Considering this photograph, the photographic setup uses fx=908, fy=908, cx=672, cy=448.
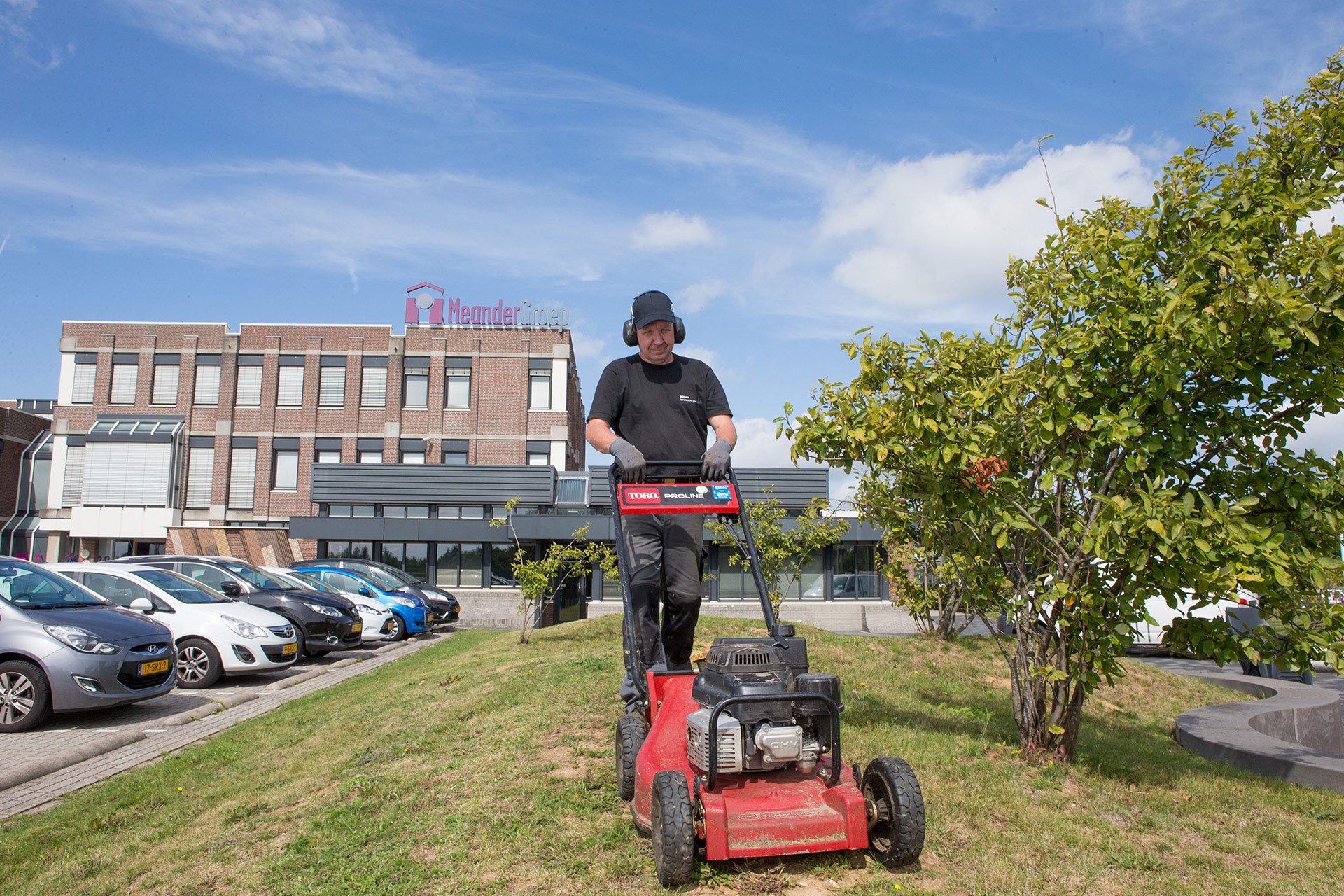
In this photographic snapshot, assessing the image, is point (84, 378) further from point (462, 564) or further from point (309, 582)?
point (309, 582)

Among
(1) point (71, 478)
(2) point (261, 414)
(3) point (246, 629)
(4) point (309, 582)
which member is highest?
(2) point (261, 414)

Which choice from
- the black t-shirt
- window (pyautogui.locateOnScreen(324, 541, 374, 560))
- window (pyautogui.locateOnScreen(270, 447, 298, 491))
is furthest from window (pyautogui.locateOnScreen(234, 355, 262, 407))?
the black t-shirt

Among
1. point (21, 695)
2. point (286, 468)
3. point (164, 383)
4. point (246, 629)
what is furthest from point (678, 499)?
point (164, 383)

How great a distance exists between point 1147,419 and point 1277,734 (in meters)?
5.10

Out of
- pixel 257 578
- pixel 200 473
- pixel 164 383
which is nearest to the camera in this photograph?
pixel 257 578

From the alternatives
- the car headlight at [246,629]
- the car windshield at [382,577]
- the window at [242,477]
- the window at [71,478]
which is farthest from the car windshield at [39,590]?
the window at [71,478]

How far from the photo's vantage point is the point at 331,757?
681cm

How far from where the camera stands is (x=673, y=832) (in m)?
3.57

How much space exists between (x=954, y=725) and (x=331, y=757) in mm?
4753

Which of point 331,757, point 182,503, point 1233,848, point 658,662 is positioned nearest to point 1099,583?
point 1233,848

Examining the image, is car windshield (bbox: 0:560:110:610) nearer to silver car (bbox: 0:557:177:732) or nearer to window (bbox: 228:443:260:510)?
silver car (bbox: 0:557:177:732)

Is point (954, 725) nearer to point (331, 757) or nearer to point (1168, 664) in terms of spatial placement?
point (331, 757)

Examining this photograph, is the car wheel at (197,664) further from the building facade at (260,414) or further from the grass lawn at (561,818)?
the building facade at (260,414)

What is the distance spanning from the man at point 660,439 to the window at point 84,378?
151 feet
